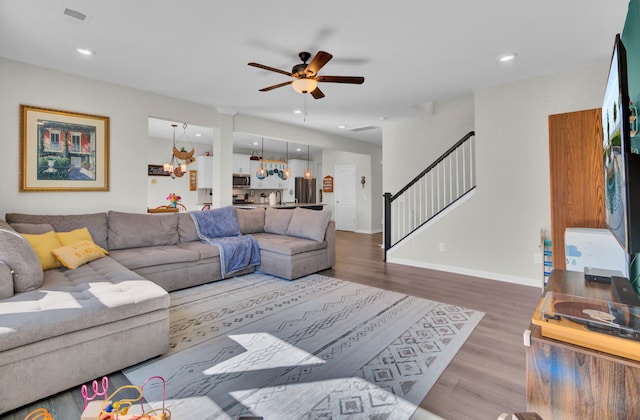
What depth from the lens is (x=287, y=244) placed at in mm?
4309

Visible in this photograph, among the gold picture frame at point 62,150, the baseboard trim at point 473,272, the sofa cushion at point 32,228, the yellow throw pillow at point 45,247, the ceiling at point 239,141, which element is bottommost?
the baseboard trim at point 473,272

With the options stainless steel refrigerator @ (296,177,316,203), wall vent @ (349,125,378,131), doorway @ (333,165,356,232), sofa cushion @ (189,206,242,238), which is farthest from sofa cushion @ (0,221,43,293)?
stainless steel refrigerator @ (296,177,316,203)

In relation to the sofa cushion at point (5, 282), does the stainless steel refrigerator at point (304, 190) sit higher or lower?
higher

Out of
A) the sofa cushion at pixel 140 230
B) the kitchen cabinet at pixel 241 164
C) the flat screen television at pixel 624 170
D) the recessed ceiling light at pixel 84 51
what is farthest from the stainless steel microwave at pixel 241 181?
the flat screen television at pixel 624 170

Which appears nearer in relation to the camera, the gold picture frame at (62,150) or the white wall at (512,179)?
the gold picture frame at (62,150)

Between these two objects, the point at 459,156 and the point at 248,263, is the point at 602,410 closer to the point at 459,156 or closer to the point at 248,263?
the point at 248,263

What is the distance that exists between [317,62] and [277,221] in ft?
9.59

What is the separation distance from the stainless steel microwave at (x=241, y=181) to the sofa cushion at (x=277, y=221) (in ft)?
12.5

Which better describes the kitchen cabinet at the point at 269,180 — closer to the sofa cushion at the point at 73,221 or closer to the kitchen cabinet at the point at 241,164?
the kitchen cabinet at the point at 241,164

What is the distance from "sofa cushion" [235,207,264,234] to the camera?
5055 mm

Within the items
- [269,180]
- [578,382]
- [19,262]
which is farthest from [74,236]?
[269,180]

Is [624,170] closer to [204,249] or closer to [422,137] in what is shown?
[204,249]

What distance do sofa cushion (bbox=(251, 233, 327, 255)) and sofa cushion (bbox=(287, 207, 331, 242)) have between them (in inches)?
3.6

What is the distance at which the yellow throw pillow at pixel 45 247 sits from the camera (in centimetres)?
280
